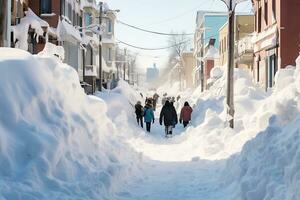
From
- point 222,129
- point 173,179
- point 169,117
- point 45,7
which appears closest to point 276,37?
point 169,117

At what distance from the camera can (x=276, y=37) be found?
26.5m

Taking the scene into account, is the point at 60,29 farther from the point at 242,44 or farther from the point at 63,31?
the point at 242,44

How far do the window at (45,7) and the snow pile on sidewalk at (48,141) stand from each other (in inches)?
874

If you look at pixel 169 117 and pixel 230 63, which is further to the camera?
pixel 169 117

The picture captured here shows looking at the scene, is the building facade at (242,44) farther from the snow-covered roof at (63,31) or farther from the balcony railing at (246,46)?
the snow-covered roof at (63,31)

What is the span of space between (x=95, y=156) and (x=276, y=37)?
18489 mm

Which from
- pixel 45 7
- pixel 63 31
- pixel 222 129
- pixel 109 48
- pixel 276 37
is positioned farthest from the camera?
pixel 109 48

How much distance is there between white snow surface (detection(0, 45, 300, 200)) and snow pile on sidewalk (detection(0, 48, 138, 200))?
0.06 feet

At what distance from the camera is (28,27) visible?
26547 millimetres

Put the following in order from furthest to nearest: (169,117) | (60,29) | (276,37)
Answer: (60,29)
(276,37)
(169,117)

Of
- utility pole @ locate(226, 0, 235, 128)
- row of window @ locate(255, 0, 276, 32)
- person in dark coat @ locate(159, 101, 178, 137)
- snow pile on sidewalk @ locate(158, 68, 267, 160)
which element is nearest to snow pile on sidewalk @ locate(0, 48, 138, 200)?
snow pile on sidewalk @ locate(158, 68, 267, 160)

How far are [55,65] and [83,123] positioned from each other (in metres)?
1.69

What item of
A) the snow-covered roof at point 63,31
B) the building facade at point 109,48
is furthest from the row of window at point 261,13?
the building facade at point 109,48

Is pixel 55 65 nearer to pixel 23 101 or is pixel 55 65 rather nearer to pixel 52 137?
pixel 23 101
